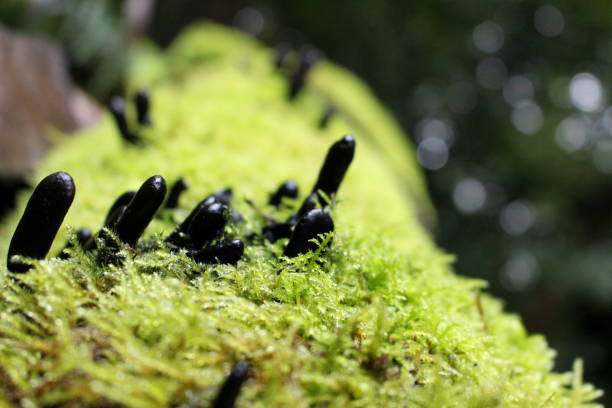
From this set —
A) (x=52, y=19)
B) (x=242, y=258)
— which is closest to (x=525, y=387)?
(x=242, y=258)

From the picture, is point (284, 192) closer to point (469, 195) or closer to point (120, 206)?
point (120, 206)

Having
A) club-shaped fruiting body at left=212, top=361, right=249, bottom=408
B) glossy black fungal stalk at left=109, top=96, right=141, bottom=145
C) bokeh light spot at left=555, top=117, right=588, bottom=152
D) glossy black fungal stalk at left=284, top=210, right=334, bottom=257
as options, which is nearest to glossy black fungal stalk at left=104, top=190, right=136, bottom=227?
glossy black fungal stalk at left=284, top=210, right=334, bottom=257

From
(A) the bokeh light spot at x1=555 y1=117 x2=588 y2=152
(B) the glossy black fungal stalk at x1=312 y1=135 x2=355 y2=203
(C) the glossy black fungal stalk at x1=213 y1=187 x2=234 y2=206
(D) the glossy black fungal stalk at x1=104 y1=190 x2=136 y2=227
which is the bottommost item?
(D) the glossy black fungal stalk at x1=104 y1=190 x2=136 y2=227

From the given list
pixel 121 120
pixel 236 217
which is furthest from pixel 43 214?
pixel 121 120

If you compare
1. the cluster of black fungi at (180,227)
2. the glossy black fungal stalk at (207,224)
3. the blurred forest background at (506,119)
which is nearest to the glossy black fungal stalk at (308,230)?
the cluster of black fungi at (180,227)

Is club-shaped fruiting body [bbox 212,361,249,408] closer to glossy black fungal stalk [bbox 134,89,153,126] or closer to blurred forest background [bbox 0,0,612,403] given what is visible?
glossy black fungal stalk [bbox 134,89,153,126]

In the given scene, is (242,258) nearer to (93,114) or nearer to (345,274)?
(345,274)

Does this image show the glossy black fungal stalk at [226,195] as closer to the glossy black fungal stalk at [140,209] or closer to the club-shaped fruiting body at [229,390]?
the glossy black fungal stalk at [140,209]
